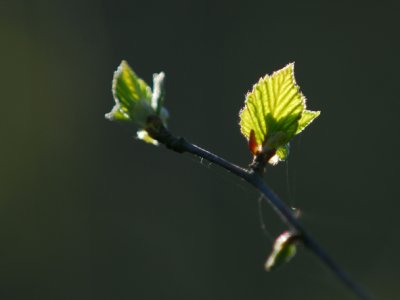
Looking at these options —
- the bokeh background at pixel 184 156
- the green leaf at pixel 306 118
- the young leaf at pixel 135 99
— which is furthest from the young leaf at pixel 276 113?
the bokeh background at pixel 184 156

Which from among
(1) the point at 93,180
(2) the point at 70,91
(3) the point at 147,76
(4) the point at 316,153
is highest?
(2) the point at 70,91

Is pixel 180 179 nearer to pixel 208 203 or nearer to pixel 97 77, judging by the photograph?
pixel 208 203

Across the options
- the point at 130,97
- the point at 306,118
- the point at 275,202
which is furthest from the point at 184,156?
the point at 275,202

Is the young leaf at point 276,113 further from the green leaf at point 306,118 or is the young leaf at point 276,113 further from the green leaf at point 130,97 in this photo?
the green leaf at point 130,97

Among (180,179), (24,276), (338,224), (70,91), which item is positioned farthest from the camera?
(70,91)

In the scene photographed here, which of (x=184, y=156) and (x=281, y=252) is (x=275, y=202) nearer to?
(x=281, y=252)

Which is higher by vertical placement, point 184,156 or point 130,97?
point 130,97

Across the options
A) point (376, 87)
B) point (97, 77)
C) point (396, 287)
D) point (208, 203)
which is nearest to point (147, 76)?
point (97, 77)

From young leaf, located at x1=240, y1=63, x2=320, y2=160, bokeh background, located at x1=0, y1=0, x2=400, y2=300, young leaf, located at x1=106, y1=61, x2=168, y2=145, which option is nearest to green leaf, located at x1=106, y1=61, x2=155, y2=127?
young leaf, located at x1=106, y1=61, x2=168, y2=145
